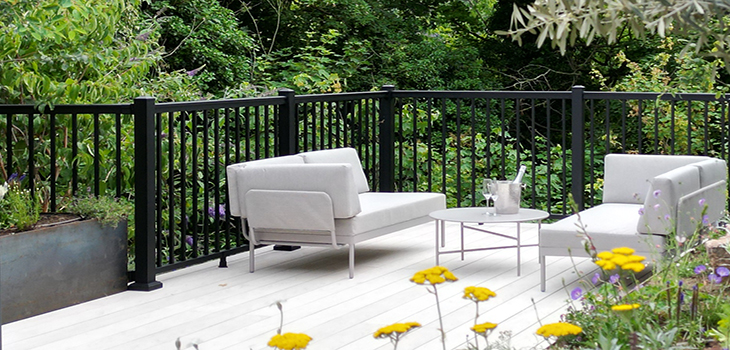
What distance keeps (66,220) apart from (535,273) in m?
2.47

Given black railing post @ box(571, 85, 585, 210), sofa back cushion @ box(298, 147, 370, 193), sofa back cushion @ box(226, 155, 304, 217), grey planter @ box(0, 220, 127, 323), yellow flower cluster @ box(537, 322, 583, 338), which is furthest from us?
black railing post @ box(571, 85, 585, 210)

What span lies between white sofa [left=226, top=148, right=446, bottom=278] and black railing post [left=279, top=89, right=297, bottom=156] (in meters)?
0.58

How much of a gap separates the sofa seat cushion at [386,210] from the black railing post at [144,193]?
100 centimetres

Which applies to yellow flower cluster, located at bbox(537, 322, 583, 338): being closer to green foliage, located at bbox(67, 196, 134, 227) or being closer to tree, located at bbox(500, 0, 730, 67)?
tree, located at bbox(500, 0, 730, 67)

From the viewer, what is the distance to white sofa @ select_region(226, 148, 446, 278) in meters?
4.91

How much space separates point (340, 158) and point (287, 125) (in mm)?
395

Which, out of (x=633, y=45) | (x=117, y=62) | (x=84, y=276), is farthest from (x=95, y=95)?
(x=633, y=45)

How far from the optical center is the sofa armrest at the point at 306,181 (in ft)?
16.1

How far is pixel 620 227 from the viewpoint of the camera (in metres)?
4.54

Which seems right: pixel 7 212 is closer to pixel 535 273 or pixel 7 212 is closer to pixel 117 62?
pixel 117 62

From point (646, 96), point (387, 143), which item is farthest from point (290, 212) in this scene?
point (646, 96)

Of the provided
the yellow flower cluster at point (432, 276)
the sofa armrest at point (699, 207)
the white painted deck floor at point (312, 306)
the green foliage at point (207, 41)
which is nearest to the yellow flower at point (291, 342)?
the yellow flower cluster at point (432, 276)

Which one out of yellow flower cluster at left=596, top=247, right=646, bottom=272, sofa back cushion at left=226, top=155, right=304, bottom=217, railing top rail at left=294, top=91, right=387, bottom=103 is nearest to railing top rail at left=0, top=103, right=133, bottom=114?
sofa back cushion at left=226, top=155, right=304, bottom=217

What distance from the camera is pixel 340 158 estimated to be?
5867 millimetres
